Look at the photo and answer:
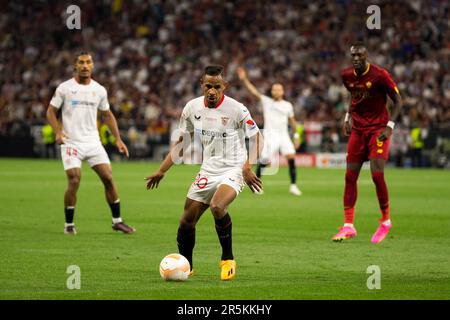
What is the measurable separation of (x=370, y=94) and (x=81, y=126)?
4.26 metres

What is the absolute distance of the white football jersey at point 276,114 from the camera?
23.0m

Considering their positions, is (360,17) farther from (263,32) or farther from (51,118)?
(51,118)

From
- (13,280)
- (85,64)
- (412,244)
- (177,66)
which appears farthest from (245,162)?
(177,66)

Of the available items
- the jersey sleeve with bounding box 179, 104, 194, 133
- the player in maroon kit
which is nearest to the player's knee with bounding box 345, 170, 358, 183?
the player in maroon kit

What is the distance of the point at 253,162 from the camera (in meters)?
9.72

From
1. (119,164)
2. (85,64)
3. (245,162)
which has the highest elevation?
(85,64)

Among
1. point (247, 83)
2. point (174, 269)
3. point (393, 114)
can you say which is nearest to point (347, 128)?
point (393, 114)

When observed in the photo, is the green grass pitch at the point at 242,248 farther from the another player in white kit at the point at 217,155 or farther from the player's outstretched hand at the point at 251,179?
the player's outstretched hand at the point at 251,179

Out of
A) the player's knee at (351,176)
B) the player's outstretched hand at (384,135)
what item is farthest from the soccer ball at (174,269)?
the player's knee at (351,176)

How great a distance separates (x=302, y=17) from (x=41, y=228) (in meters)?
26.8

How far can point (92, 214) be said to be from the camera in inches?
667

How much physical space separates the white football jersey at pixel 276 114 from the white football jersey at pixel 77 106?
8910 mm
